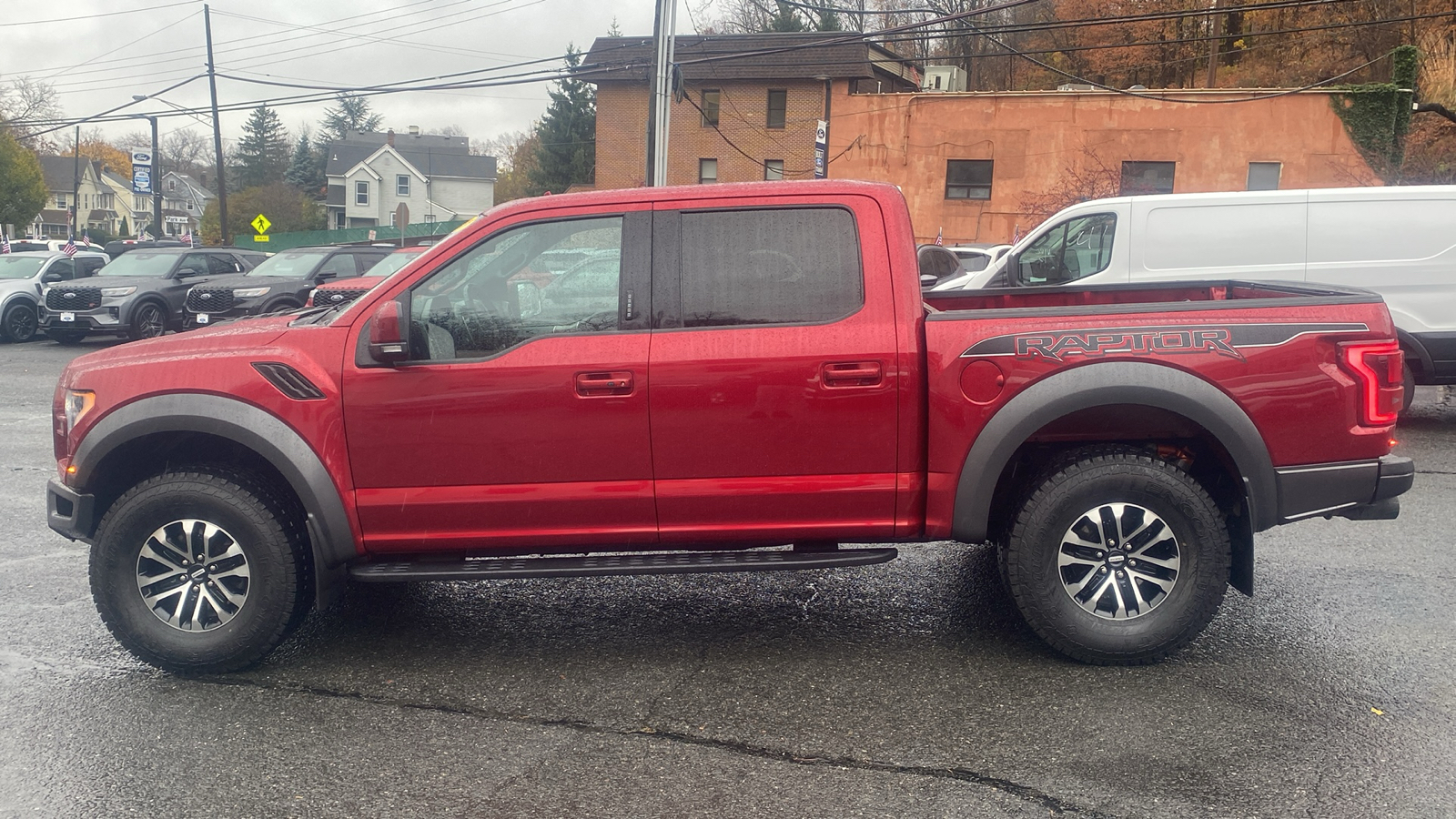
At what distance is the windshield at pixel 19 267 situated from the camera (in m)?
19.6

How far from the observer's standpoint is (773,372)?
4.24 metres

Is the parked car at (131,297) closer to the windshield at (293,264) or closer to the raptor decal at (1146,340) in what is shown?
the windshield at (293,264)

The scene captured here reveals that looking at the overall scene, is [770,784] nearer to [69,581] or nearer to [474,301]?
[474,301]

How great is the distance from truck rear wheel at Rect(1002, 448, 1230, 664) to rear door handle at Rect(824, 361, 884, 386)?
2.62 feet

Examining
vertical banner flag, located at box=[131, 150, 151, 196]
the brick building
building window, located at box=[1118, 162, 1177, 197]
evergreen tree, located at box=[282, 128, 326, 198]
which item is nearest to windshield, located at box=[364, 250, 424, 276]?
building window, located at box=[1118, 162, 1177, 197]

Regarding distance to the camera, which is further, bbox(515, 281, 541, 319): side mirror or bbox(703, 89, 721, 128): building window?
bbox(703, 89, 721, 128): building window

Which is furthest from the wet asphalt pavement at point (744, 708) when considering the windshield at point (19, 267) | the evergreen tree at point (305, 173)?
the evergreen tree at point (305, 173)

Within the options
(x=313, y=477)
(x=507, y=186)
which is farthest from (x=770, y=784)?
(x=507, y=186)

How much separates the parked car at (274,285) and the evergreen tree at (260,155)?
80280mm

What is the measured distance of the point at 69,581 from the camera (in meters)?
5.69

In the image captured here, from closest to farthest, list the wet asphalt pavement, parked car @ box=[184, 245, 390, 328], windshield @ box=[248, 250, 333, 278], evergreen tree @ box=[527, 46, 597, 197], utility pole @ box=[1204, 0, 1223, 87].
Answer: the wet asphalt pavement → parked car @ box=[184, 245, 390, 328] → windshield @ box=[248, 250, 333, 278] → utility pole @ box=[1204, 0, 1223, 87] → evergreen tree @ box=[527, 46, 597, 197]

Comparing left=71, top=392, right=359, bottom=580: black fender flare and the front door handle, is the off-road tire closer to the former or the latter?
left=71, top=392, right=359, bottom=580: black fender flare

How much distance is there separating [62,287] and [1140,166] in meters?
28.5

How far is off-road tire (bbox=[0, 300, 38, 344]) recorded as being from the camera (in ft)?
61.6
